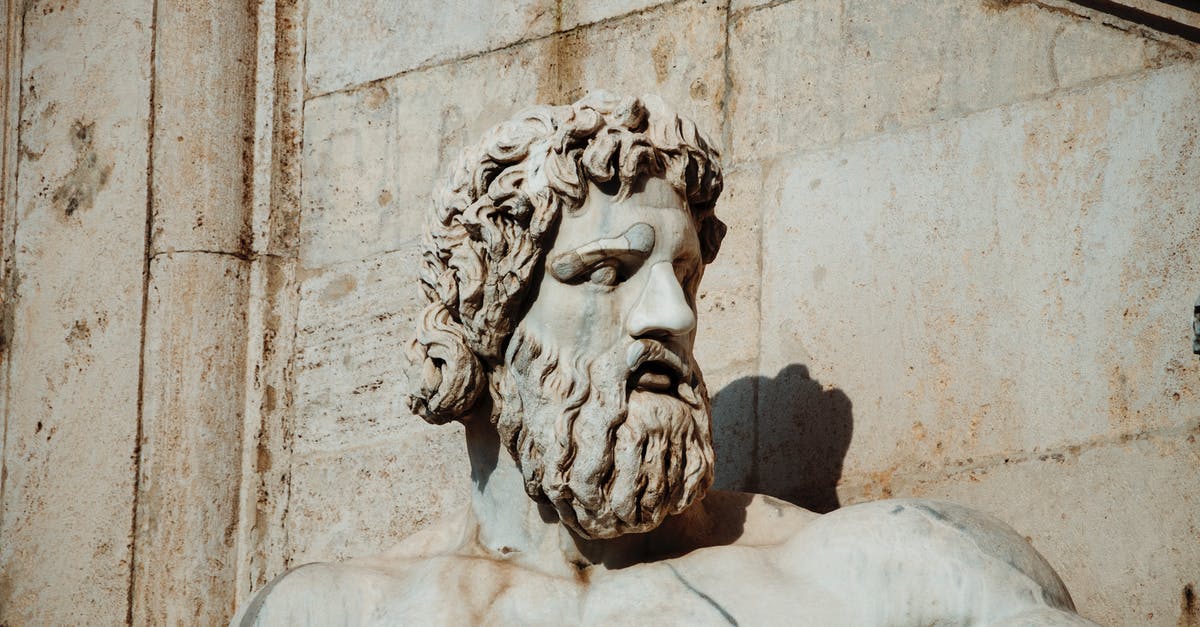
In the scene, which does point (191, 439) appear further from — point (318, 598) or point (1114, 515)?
point (1114, 515)

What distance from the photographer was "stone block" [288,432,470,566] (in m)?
6.25

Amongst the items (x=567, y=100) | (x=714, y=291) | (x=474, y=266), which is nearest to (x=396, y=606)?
(x=474, y=266)

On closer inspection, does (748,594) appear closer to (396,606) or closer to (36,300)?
(396,606)

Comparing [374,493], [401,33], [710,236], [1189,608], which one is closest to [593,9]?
[401,33]

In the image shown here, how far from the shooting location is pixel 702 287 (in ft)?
19.5

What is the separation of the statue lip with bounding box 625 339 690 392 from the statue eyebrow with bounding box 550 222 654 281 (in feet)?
0.53

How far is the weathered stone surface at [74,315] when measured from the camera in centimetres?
659

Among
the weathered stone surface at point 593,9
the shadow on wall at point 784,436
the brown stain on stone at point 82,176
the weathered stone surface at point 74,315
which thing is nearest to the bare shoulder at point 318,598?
the shadow on wall at point 784,436

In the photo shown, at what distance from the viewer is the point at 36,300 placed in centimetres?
681

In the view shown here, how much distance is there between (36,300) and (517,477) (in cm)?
224

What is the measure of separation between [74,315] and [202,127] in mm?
566

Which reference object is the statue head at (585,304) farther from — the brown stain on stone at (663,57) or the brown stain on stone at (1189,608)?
the brown stain on stone at (663,57)

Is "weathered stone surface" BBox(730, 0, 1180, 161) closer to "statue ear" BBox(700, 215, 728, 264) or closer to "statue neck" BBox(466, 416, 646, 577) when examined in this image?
"statue ear" BBox(700, 215, 728, 264)

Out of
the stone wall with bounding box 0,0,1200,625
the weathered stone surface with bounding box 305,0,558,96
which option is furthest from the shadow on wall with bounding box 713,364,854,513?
the weathered stone surface with bounding box 305,0,558,96
